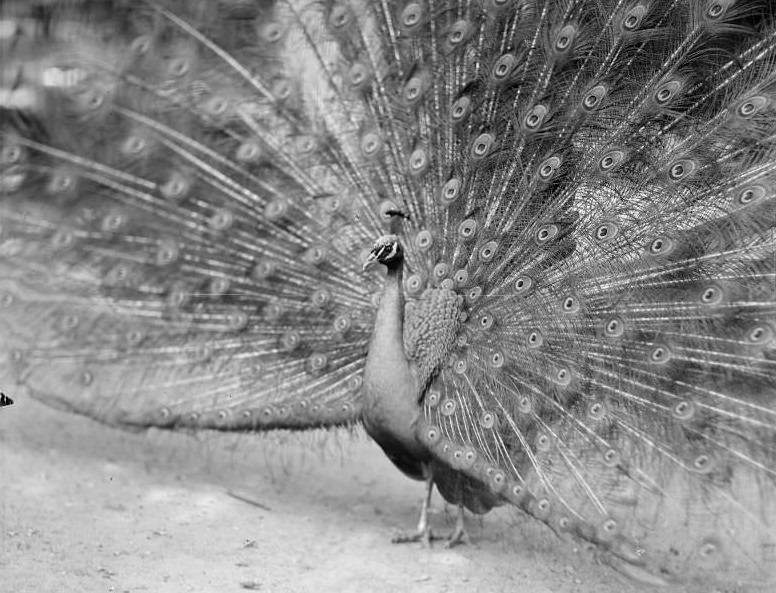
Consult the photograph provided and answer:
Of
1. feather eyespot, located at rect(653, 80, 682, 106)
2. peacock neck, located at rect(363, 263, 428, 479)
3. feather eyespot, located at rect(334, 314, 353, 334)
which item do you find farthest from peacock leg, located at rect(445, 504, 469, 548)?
feather eyespot, located at rect(653, 80, 682, 106)

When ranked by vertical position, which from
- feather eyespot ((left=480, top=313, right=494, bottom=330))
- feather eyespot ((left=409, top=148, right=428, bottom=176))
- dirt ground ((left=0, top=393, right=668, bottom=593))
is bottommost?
dirt ground ((left=0, top=393, right=668, bottom=593))

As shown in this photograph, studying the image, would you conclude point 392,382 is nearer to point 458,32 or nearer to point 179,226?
point 458,32

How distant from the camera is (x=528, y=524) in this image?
15.7ft

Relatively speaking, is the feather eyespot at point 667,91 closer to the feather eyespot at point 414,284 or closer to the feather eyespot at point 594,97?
the feather eyespot at point 594,97

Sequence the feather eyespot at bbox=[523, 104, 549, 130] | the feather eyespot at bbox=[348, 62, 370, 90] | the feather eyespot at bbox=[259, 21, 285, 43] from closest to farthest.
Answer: the feather eyespot at bbox=[523, 104, 549, 130] < the feather eyespot at bbox=[348, 62, 370, 90] < the feather eyespot at bbox=[259, 21, 285, 43]

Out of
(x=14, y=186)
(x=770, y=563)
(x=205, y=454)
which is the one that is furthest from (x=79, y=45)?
(x=770, y=563)

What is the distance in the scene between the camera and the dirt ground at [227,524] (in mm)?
4180

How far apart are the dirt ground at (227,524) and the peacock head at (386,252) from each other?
104 cm

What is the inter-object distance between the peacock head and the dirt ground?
1.04 meters

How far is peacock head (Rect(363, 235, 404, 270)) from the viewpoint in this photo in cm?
413

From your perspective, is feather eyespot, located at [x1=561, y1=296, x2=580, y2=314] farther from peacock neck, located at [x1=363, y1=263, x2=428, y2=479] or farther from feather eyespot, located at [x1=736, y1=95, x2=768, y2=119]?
feather eyespot, located at [x1=736, y1=95, x2=768, y2=119]

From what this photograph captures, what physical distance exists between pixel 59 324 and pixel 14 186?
0.79 meters

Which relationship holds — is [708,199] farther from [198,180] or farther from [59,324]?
[59,324]

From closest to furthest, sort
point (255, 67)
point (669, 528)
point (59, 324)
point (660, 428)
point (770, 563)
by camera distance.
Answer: point (660, 428)
point (770, 563)
point (669, 528)
point (255, 67)
point (59, 324)
